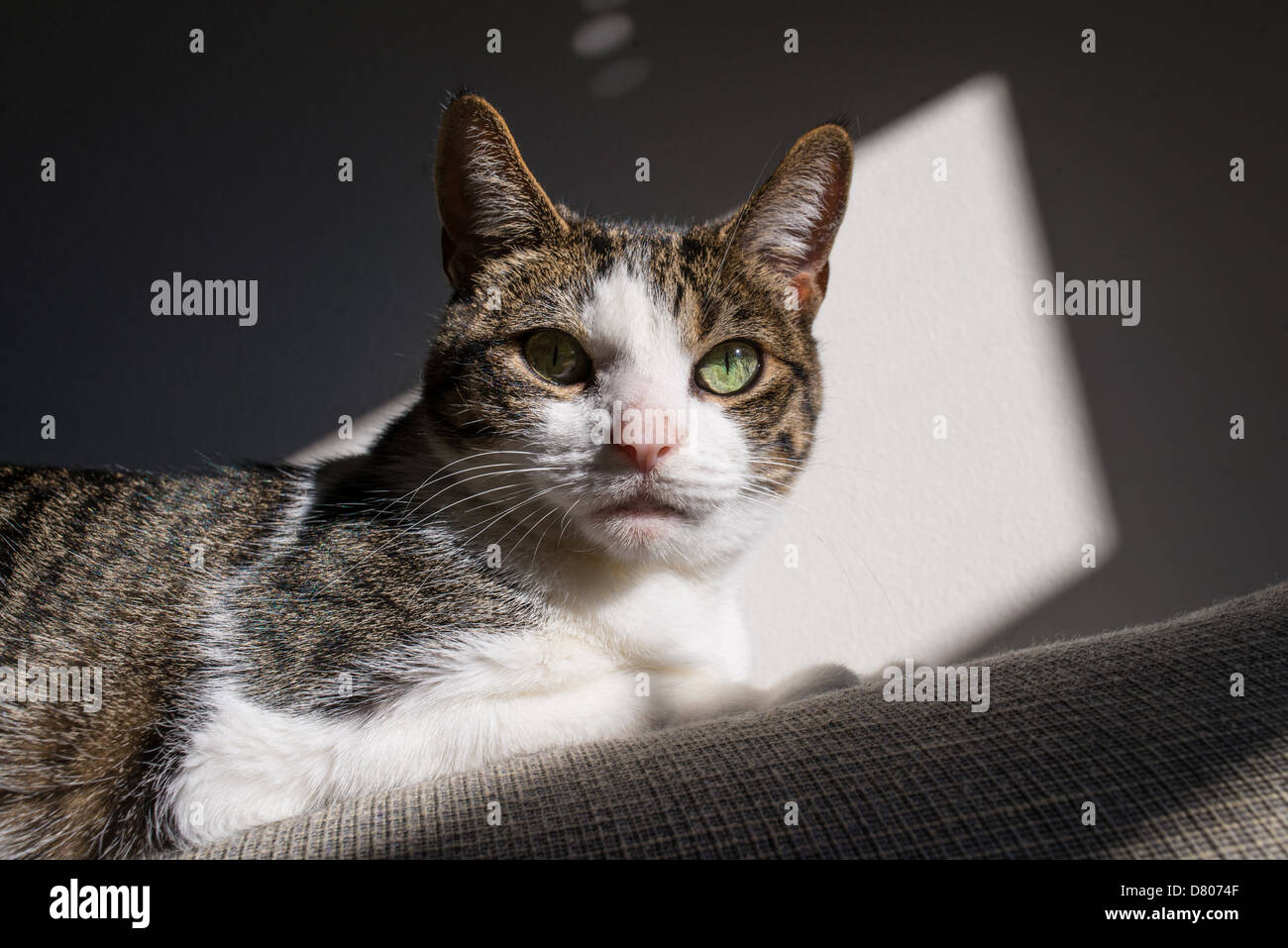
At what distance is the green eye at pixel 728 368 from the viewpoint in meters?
1.25

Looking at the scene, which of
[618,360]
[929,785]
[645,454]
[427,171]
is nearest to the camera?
[929,785]

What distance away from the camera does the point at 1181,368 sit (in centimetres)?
217

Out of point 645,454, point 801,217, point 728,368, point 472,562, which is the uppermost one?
point 801,217

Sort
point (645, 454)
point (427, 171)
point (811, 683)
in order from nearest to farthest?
1. point (645, 454)
2. point (811, 683)
3. point (427, 171)

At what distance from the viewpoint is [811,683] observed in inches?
50.9

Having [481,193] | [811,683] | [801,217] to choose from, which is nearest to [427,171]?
[481,193]

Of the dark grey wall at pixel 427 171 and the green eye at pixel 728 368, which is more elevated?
the dark grey wall at pixel 427 171

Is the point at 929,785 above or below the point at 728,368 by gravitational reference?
below

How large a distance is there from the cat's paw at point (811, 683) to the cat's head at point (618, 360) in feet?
0.75

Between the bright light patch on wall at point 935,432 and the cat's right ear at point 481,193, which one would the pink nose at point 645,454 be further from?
the bright light patch on wall at point 935,432

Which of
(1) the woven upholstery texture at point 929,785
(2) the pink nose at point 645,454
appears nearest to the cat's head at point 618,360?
(2) the pink nose at point 645,454

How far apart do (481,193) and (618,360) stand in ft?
1.16

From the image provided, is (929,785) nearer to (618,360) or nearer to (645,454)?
(645,454)

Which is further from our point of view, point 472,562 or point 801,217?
point 801,217
